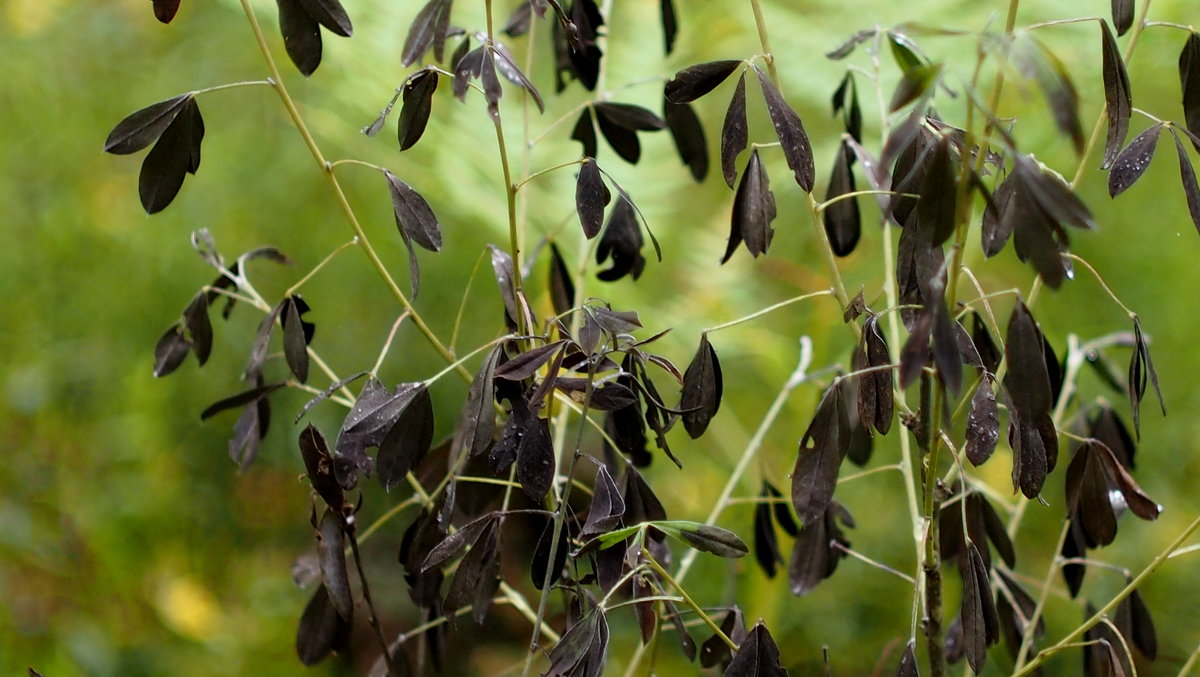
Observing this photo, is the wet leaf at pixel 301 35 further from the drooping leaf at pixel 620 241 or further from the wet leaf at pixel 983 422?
the wet leaf at pixel 983 422

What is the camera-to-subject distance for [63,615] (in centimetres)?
140

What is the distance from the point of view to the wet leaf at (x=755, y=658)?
1.63 feet

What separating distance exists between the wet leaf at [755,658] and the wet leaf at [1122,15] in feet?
1.24

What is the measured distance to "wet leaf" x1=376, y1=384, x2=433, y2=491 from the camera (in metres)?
0.52

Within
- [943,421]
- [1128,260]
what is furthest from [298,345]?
[1128,260]

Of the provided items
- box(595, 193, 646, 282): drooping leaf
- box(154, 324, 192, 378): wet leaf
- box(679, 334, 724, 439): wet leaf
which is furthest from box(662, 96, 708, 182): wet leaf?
box(154, 324, 192, 378): wet leaf

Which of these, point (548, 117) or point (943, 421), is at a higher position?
point (943, 421)

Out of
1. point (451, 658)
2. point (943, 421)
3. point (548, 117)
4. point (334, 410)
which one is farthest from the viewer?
point (548, 117)

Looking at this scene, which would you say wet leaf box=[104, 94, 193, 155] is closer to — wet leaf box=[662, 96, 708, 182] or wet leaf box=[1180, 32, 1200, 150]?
wet leaf box=[662, 96, 708, 182]

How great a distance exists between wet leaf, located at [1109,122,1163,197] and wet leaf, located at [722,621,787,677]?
0.32 m

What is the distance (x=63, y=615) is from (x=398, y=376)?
58 cm

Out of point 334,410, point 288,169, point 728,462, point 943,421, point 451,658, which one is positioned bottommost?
point 451,658

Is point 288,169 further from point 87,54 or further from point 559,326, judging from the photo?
point 559,326

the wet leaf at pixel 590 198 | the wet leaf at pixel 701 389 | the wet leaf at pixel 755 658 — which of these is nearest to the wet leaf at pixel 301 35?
the wet leaf at pixel 590 198
